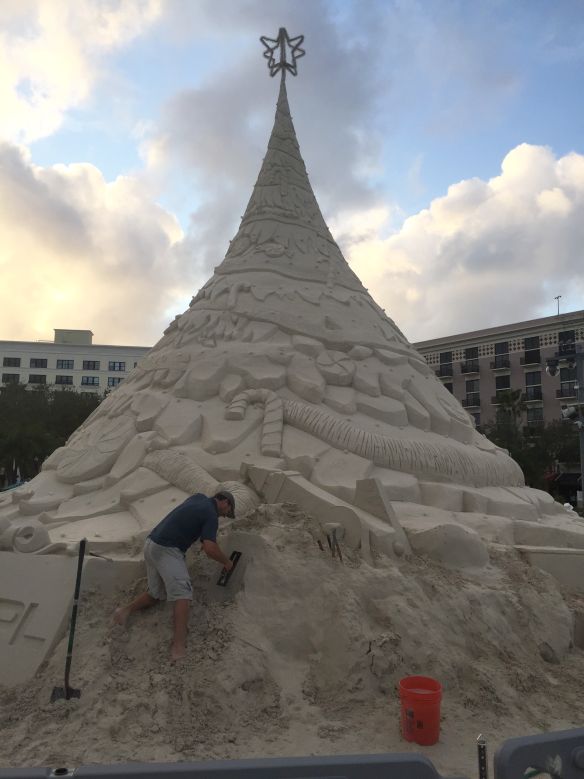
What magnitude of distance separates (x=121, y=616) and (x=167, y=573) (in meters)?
0.38

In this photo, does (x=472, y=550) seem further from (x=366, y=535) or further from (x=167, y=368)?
(x=167, y=368)

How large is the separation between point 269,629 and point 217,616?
303 mm

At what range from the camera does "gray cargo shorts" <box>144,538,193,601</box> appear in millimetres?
3150

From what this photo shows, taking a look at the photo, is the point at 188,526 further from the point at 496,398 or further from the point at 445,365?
the point at 445,365

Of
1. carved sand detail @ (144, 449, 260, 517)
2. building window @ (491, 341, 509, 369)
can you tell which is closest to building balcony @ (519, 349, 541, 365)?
building window @ (491, 341, 509, 369)

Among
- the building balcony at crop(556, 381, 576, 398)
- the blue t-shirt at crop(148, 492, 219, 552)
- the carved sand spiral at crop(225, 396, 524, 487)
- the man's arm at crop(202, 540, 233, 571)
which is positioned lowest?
the man's arm at crop(202, 540, 233, 571)

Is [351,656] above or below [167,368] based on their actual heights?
below

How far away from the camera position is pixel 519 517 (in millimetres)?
5293

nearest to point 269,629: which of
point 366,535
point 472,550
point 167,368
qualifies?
point 366,535

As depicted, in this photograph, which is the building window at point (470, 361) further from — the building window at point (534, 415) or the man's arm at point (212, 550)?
the man's arm at point (212, 550)

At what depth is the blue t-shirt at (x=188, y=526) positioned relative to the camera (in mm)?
3205

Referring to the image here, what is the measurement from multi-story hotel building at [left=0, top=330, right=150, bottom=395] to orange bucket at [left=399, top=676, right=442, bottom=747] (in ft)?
110

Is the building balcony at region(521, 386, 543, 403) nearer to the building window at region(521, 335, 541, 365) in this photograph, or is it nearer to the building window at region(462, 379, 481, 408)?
the building window at region(521, 335, 541, 365)

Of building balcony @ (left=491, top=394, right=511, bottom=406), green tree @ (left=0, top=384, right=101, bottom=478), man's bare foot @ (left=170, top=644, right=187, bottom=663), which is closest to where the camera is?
man's bare foot @ (left=170, top=644, right=187, bottom=663)
